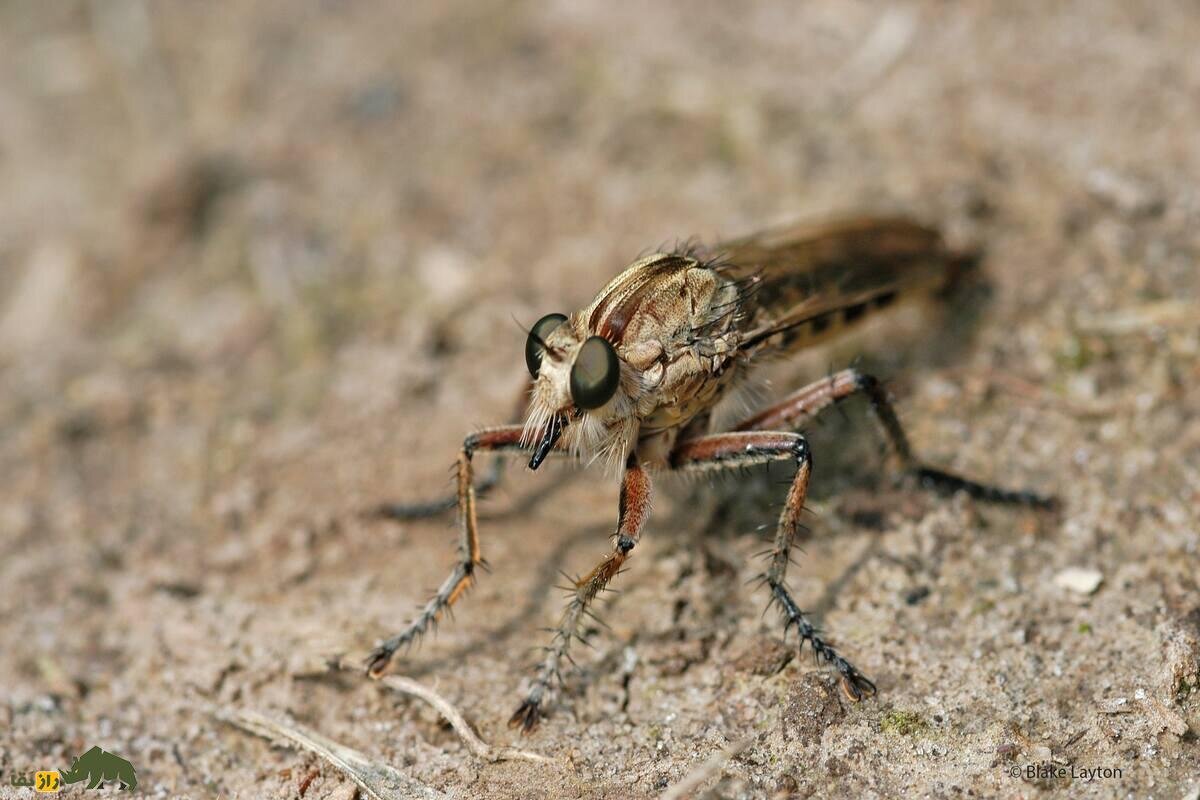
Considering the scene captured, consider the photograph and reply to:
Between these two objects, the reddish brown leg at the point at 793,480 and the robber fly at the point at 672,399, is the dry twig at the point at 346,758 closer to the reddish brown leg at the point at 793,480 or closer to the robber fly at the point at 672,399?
the robber fly at the point at 672,399

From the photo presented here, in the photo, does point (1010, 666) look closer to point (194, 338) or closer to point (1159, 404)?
point (1159, 404)

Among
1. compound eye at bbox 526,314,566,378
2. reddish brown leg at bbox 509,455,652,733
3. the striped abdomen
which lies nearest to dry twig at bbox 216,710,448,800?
reddish brown leg at bbox 509,455,652,733

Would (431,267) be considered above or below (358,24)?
below

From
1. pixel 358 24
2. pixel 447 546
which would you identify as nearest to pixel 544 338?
pixel 447 546

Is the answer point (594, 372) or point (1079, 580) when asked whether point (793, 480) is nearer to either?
point (594, 372)

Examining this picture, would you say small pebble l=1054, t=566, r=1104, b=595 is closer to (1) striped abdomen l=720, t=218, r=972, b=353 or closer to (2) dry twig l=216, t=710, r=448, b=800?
(1) striped abdomen l=720, t=218, r=972, b=353

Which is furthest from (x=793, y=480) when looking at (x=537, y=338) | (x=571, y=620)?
(x=537, y=338)
